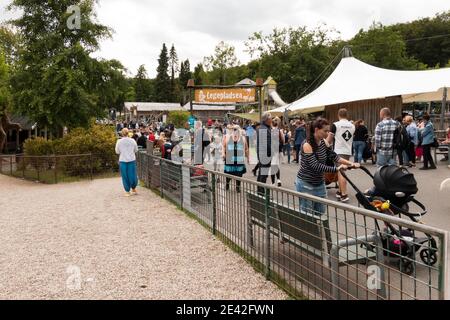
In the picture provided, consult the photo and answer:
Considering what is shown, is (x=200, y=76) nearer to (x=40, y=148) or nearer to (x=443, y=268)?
(x=40, y=148)

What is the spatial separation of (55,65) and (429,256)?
2162cm

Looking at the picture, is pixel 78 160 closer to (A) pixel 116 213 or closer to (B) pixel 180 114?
(A) pixel 116 213

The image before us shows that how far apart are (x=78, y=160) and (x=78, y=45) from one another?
6923 millimetres

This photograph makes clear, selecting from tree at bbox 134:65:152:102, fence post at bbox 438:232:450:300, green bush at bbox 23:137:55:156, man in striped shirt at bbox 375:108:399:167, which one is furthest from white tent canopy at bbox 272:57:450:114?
tree at bbox 134:65:152:102

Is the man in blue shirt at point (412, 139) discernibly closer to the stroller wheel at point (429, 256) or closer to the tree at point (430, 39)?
the stroller wheel at point (429, 256)

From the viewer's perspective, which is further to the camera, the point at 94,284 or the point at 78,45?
the point at 78,45

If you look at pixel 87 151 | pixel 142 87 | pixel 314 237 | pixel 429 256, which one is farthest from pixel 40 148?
pixel 142 87

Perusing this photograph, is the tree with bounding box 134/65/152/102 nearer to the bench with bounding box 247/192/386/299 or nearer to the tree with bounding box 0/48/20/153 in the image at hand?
the tree with bounding box 0/48/20/153

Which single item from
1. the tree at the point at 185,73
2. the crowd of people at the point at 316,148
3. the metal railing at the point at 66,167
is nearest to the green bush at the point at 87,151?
the metal railing at the point at 66,167

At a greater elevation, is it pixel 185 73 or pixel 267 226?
pixel 185 73

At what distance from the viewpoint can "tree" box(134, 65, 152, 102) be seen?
4756 inches

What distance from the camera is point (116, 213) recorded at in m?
9.55

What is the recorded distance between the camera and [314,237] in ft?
13.3

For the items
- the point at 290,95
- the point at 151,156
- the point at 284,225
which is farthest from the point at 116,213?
the point at 290,95
